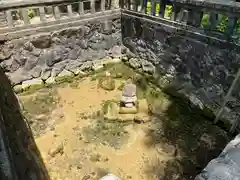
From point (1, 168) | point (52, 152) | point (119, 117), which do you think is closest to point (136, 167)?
point (119, 117)

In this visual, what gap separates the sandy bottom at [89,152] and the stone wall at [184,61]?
119cm

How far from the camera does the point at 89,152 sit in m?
3.70

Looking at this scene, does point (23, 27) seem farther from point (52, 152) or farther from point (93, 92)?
point (52, 152)

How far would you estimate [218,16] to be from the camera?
12.6ft

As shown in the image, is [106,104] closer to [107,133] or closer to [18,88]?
[107,133]

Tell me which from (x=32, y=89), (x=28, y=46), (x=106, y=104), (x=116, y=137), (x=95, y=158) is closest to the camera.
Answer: (x=95, y=158)

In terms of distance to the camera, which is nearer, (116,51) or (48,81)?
(48,81)

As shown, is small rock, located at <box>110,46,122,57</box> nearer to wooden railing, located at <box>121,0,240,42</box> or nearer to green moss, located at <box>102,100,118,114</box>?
wooden railing, located at <box>121,0,240,42</box>

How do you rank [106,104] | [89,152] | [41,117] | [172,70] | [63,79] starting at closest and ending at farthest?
[89,152] → [41,117] → [106,104] → [172,70] → [63,79]

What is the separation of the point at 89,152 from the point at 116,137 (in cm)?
54

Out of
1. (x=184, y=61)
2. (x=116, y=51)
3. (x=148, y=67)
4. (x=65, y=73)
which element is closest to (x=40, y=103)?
(x=65, y=73)

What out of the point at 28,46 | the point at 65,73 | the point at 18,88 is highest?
the point at 28,46

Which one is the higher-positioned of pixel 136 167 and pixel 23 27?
Answer: pixel 23 27

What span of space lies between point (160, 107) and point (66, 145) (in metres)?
1.96
